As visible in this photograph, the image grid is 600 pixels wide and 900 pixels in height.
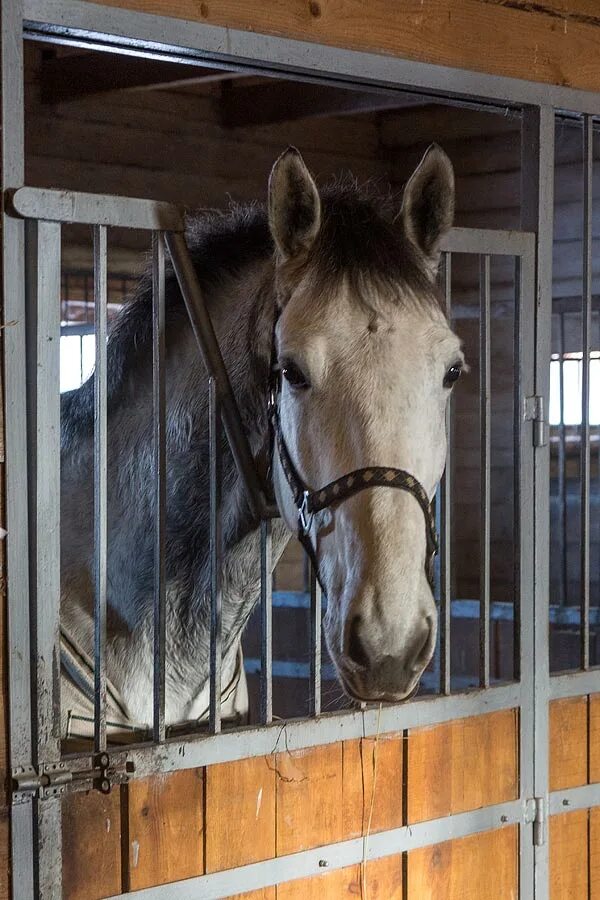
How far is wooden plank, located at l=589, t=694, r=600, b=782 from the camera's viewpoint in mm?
2430

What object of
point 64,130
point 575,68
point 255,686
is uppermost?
point 64,130

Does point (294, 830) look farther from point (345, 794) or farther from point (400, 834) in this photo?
point (400, 834)

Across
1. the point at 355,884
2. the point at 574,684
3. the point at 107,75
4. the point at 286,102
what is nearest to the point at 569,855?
the point at 574,684

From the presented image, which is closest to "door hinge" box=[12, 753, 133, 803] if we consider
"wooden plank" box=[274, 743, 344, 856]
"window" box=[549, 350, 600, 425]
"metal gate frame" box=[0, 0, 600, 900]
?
"metal gate frame" box=[0, 0, 600, 900]

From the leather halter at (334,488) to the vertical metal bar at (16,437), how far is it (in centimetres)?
41

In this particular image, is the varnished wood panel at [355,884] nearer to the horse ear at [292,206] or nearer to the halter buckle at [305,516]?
the halter buckle at [305,516]

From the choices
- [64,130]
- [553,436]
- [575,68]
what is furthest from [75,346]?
[575,68]

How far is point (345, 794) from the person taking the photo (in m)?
2.00

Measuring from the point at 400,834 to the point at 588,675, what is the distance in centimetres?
58

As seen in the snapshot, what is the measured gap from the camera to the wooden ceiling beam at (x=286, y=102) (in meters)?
4.34

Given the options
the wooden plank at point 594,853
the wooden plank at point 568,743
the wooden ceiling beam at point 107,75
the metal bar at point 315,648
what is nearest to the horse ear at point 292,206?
the metal bar at point 315,648

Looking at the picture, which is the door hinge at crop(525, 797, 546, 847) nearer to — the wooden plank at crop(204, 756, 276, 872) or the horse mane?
the wooden plank at crop(204, 756, 276, 872)

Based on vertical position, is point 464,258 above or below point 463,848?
above

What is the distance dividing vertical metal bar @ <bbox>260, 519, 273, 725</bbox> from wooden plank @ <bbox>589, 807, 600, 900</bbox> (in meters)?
0.92
